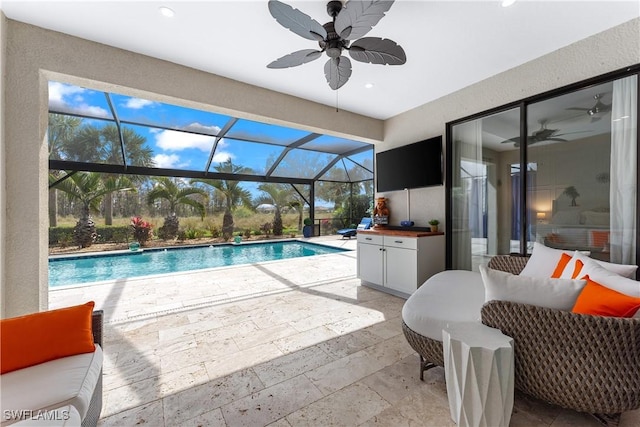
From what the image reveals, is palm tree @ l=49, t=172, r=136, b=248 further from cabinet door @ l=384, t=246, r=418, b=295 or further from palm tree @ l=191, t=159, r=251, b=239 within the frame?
cabinet door @ l=384, t=246, r=418, b=295

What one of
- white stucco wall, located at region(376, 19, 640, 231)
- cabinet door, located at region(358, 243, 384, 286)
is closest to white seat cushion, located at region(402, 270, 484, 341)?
cabinet door, located at region(358, 243, 384, 286)

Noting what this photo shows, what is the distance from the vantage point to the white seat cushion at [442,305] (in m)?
1.76

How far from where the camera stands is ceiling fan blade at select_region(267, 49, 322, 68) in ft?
7.07

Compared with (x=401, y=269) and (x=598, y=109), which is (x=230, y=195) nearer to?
(x=401, y=269)

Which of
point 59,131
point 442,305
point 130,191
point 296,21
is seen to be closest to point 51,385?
point 442,305

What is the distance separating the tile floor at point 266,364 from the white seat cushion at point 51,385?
1.72ft

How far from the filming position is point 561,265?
6.88 feet

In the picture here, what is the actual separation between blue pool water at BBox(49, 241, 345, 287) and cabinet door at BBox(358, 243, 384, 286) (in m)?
3.92

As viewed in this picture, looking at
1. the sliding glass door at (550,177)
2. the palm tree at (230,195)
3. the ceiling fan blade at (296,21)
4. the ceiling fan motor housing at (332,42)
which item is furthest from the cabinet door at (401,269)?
the palm tree at (230,195)

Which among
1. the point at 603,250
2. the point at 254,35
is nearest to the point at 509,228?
the point at 603,250

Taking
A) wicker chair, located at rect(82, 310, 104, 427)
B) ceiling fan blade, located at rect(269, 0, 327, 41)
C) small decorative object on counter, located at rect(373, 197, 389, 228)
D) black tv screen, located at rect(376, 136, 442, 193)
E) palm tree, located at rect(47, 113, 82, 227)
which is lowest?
wicker chair, located at rect(82, 310, 104, 427)

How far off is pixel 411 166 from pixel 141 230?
9.23 m

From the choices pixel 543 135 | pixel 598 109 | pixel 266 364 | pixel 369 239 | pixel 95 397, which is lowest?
pixel 266 364

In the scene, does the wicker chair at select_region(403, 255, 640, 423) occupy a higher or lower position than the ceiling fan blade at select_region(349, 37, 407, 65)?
lower
